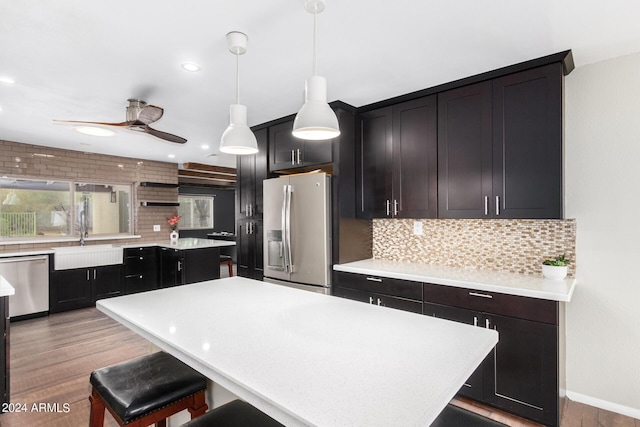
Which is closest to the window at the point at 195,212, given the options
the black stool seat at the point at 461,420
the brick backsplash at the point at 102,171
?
the brick backsplash at the point at 102,171

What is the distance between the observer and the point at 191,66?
7.63ft

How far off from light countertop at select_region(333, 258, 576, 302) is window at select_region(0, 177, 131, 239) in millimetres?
4593

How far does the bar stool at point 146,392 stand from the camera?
50.4 inches

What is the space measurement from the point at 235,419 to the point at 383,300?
1.77m

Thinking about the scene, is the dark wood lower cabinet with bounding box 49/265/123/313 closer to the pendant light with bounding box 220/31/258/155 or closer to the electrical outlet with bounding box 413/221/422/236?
the pendant light with bounding box 220/31/258/155

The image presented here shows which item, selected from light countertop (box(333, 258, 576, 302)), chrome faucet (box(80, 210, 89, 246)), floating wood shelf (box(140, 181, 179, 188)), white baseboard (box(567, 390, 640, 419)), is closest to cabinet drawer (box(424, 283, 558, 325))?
light countertop (box(333, 258, 576, 302))

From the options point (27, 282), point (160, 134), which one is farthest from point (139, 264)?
point (160, 134)

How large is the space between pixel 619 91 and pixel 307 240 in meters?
2.52

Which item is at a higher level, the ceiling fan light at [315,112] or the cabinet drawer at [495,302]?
the ceiling fan light at [315,112]

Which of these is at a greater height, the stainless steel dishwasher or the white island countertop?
the white island countertop

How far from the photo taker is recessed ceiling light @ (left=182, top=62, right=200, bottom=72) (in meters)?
2.29

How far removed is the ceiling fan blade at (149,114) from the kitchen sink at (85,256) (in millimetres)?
3181

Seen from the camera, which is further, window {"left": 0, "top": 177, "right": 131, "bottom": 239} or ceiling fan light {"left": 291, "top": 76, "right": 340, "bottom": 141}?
window {"left": 0, "top": 177, "right": 131, "bottom": 239}

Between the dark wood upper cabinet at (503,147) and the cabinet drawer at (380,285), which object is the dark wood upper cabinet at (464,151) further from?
the cabinet drawer at (380,285)
